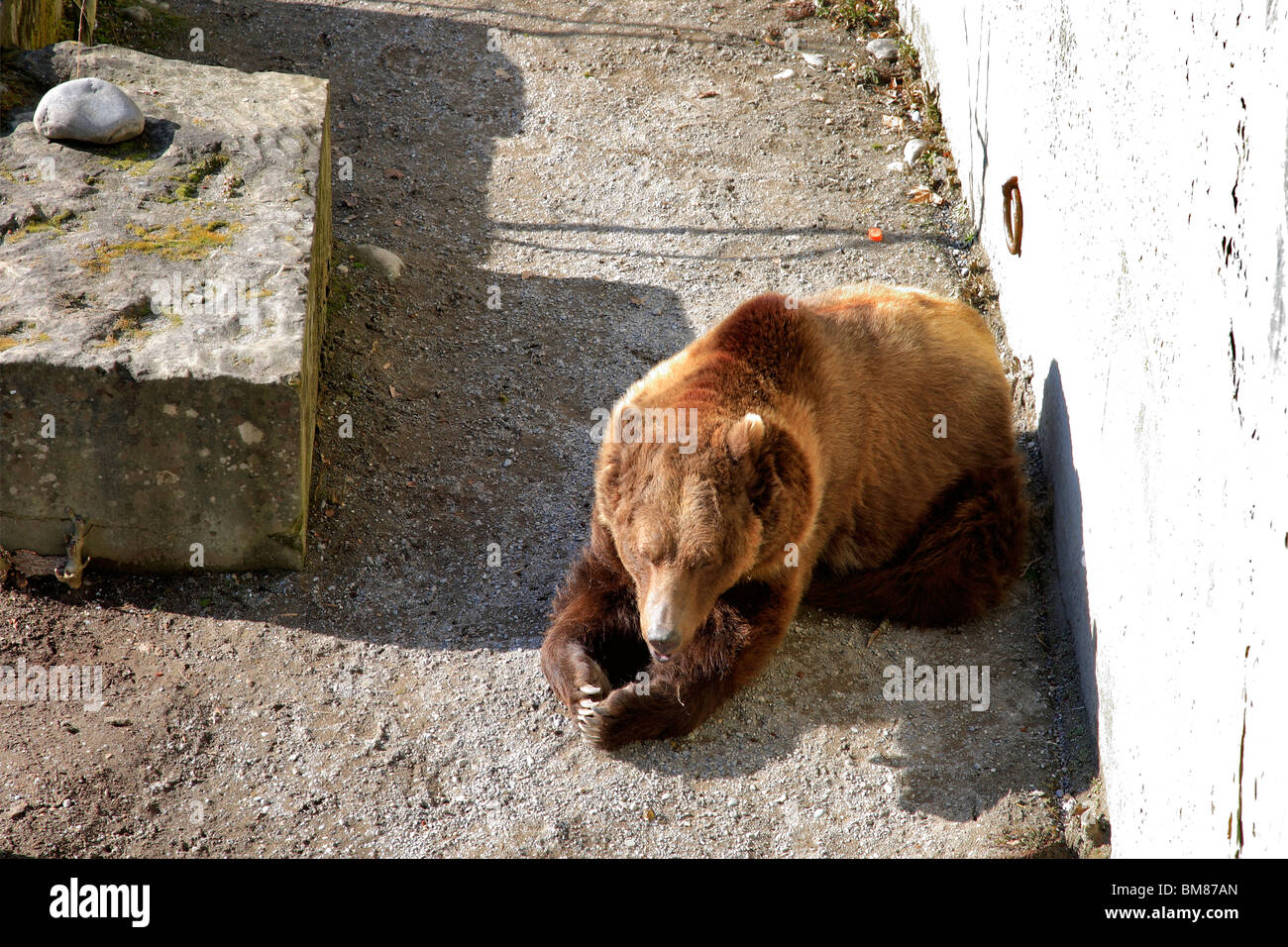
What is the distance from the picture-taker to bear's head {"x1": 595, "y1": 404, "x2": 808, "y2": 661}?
395cm

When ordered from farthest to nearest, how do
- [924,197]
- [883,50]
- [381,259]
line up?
[883,50] < [924,197] < [381,259]

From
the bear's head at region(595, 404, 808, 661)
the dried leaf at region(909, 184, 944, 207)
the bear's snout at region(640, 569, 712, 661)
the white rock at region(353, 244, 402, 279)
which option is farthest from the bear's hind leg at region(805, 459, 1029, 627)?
the white rock at region(353, 244, 402, 279)

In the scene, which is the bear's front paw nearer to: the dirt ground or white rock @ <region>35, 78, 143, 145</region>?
the dirt ground

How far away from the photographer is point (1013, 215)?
6352 millimetres

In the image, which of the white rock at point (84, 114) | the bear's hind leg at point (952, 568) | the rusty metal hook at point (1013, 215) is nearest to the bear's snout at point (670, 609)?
the bear's hind leg at point (952, 568)

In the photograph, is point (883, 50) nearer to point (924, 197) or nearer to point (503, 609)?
point (924, 197)

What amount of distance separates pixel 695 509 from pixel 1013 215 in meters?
3.35

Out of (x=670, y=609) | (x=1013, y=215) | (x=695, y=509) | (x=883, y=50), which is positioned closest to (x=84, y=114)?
(x=695, y=509)

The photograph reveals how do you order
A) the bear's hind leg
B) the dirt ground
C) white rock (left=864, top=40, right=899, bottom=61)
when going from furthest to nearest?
1. white rock (left=864, top=40, right=899, bottom=61)
2. the bear's hind leg
3. the dirt ground

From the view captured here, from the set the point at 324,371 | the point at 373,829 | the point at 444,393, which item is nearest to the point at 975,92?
the point at 444,393

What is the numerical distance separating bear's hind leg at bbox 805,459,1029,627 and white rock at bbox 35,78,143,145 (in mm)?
3864

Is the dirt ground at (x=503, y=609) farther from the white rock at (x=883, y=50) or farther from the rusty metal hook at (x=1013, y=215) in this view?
the white rock at (x=883, y=50)

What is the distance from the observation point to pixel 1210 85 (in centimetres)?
337

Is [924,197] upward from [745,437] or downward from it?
upward
